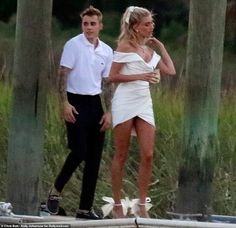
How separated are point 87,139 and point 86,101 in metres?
0.27

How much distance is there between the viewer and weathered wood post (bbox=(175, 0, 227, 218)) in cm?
808

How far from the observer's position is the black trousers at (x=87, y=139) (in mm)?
8602

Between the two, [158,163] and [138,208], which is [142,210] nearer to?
[138,208]

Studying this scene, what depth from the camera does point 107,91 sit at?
350 inches

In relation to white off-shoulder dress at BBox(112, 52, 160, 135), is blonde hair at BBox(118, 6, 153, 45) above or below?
Answer: above

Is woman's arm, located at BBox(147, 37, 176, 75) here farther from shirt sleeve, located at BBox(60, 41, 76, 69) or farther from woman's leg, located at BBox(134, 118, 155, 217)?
shirt sleeve, located at BBox(60, 41, 76, 69)

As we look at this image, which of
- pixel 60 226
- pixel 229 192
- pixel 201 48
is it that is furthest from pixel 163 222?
pixel 229 192

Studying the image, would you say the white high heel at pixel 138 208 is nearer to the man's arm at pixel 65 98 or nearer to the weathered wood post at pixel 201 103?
the weathered wood post at pixel 201 103

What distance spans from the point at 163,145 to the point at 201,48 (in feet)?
6.24

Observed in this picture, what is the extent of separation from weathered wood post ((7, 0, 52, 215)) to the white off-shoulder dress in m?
0.52

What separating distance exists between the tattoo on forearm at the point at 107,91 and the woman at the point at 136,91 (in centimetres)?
20

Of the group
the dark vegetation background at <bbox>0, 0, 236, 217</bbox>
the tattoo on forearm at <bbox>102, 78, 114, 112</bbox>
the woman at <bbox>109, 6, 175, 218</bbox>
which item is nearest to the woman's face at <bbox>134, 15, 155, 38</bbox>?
the woman at <bbox>109, 6, 175, 218</bbox>

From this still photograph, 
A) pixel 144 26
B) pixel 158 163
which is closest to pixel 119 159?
pixel 144 26

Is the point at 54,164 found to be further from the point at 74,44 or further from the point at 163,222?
the point at 163,222
